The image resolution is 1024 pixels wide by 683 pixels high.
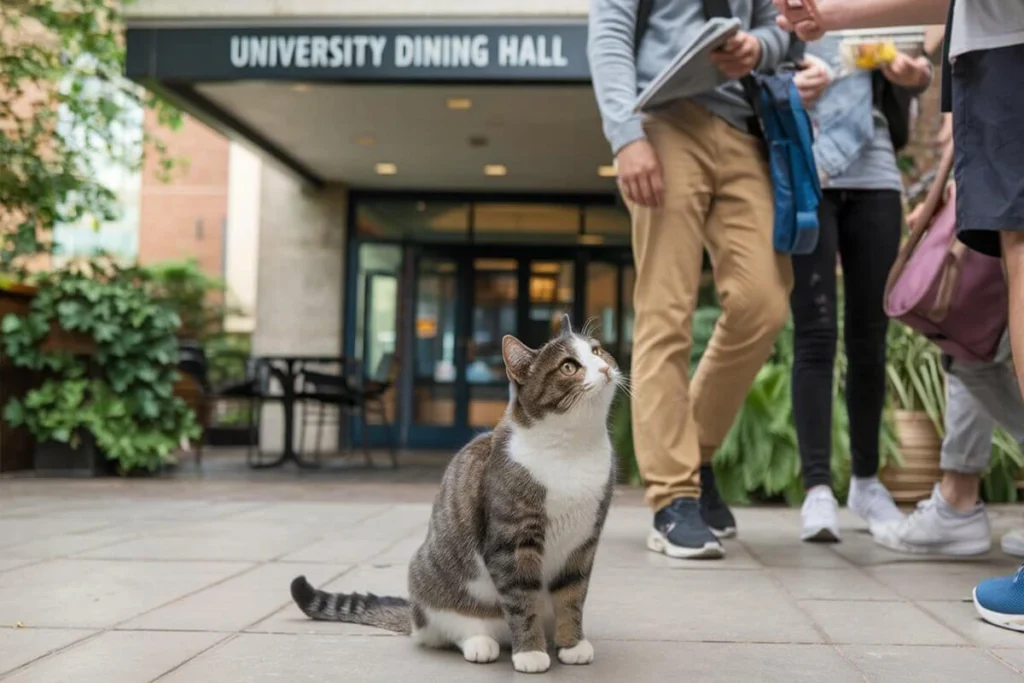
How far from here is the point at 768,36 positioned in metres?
3.13

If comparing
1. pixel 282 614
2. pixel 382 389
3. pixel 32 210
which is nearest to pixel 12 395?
pixel 32 210

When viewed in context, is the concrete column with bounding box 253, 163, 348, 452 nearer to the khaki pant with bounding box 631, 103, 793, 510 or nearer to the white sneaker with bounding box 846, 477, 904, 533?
the white sneaker with bounding box 846, 477, 904, 533

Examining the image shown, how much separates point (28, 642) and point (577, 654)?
1.10 metres

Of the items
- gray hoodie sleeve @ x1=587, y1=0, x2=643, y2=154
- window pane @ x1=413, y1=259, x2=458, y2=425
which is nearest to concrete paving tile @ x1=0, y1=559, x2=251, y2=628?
gray hoodie sleeve @ x1=587, y1=0, x2=643, y2=154

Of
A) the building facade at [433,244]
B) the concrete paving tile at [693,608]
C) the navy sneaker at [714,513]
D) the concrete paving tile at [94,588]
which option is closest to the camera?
the concrete paving tile at [693,608]

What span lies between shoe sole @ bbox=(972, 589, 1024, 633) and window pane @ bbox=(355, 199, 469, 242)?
1072cm

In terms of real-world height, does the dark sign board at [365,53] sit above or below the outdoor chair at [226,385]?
above

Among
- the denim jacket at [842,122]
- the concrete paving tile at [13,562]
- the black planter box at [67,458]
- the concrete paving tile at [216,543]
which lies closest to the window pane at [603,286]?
the black planter box at [67,458]

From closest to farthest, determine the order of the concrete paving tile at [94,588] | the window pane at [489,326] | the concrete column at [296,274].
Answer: the concrete paving tile at [94,588]
the concrete column at [296,274]
the window pane at [489,326]

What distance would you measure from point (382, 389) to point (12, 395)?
306 cm

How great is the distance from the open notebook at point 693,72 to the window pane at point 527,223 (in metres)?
9.56

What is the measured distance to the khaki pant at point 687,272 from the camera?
306cm

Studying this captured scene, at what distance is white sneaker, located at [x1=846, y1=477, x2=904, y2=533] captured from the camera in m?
3.41

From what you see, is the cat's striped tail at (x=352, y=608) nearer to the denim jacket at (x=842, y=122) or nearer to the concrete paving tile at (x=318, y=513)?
the concrete paving tile at (x=318, y=513)
